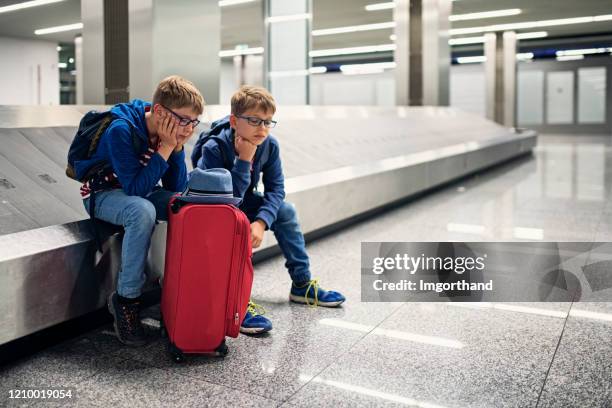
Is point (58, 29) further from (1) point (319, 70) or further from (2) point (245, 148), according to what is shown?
(2) point (245, 148)

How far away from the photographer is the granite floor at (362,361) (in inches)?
86.6

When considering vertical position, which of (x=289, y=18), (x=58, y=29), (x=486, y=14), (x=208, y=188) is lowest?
(x=208, y=188)

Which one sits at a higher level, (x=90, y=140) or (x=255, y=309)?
(x=90, y=140)

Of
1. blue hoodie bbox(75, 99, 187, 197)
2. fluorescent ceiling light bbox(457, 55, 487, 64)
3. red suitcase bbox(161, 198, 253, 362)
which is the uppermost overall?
fluorescent ceiling light bbox(457, 55, 487, 64)

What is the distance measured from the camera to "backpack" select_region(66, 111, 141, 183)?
8.76 feet

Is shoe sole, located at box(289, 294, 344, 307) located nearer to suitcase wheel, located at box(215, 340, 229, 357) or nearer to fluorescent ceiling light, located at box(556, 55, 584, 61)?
suitcase wheel, located at box(215, 340, 229, 357)

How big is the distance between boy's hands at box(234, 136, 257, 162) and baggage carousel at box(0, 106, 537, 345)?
598mm

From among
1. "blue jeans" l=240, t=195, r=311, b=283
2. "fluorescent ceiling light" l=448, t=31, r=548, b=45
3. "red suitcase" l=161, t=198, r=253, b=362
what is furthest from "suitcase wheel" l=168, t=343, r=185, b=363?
"fluorescent ceiling light" l=448, t=31, r=548, b=45

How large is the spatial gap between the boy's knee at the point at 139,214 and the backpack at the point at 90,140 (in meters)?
0.24

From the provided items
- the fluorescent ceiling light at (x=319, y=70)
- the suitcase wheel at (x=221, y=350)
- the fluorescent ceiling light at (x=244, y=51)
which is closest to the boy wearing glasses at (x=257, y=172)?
the suitcase wheel at (x=221, y=350)

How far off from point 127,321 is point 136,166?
2.28ft

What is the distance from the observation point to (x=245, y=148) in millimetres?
2988

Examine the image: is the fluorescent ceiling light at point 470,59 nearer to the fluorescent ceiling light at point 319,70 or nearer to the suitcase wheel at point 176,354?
the fluorescent ceiling light at point 319,70

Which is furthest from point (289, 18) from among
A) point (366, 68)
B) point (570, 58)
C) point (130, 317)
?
point (366, 68)
